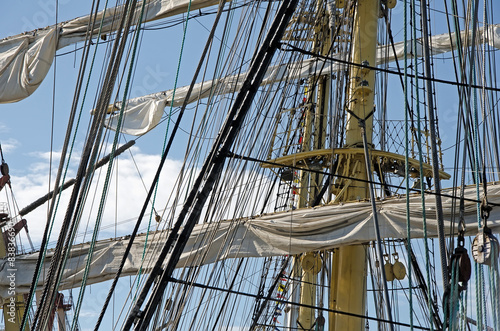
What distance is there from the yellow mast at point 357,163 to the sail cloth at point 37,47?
11.6 feet

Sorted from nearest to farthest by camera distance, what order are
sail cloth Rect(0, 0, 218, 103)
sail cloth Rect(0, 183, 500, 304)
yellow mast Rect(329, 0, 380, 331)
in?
1. yellow mast Rect(329, 0, 380, 331)
2. sail cloth Rect(0, 183, 500, 304)
3. sail cloth Rect(0, 0, 218, 103)

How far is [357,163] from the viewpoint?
31.2ft

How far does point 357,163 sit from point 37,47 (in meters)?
6.57

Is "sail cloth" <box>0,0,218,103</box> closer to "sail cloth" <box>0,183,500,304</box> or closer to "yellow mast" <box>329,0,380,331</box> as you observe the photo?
"sail cloth" <box>0,183,500,304</box>

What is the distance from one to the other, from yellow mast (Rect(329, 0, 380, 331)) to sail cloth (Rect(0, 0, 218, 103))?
139 inches

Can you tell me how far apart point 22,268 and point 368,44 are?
7.55 meters

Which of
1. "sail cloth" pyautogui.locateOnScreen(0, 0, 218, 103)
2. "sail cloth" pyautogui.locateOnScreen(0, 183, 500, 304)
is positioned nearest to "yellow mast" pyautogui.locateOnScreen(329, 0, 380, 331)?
"sail cloth" pyautogui.locateOnScreen(0, 183, 500, 304)

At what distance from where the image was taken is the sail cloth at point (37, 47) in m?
12.7

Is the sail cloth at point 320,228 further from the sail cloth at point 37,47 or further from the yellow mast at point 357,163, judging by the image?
the sail cloth at point 37,47

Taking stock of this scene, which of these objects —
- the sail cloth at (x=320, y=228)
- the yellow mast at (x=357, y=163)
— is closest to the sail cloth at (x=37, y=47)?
the sail cloth at (x=320, y=228)

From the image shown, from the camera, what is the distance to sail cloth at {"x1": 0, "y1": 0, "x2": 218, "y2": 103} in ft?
41.8

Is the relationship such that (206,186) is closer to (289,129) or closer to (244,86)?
(244,86)

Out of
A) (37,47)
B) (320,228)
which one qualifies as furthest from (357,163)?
(37,47)

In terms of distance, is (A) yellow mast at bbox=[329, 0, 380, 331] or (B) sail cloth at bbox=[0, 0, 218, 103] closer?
(A) yellow mast at bbox=[329, 0, 380, 331]
